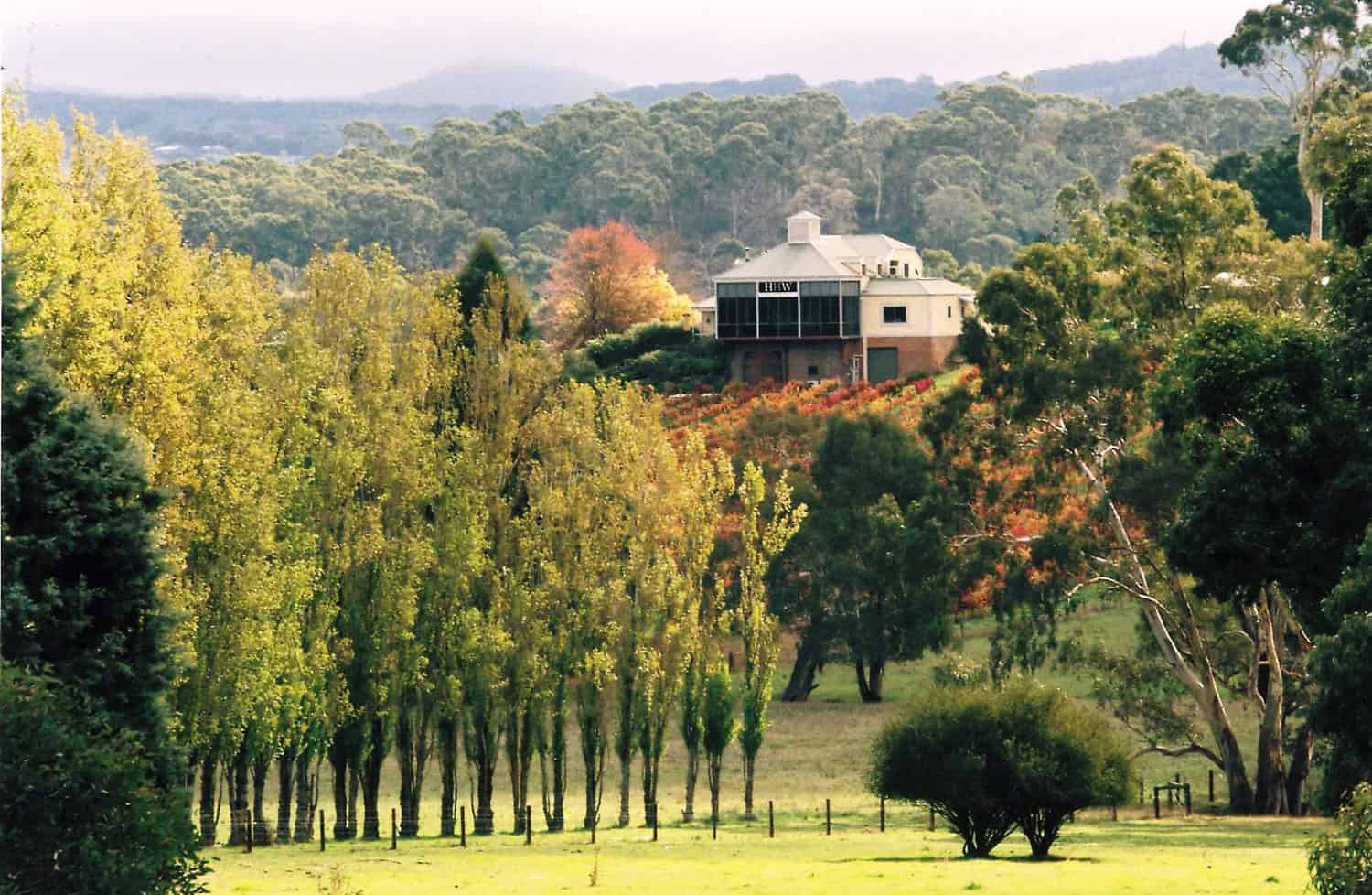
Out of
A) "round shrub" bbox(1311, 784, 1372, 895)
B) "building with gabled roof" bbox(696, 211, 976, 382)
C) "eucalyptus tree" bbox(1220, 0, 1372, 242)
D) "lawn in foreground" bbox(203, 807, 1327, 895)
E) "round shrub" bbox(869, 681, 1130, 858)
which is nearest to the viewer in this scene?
"round shrub" bbox(1311, 784, 1372, 895)

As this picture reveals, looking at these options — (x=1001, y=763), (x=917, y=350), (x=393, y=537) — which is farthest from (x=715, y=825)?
(x=917, y=350)

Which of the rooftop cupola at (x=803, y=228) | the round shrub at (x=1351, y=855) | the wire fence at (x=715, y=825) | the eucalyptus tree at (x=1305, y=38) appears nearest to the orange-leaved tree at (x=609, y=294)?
the rooftop cupola at (x=803, y=228)

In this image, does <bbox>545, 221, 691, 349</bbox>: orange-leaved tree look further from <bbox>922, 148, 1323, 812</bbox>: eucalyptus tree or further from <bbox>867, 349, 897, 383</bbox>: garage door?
<bbox>922, 148, 1323, 812</bbox>: eucalyptus tree

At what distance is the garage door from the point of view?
3484 inches

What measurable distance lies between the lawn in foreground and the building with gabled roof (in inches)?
1968

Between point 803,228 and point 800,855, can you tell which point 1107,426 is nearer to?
point 800,855

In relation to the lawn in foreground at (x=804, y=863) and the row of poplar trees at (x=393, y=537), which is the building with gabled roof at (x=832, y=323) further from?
the lawn in foreground at (x=804, y=863)

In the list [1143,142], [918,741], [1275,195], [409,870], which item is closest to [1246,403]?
[918,741]

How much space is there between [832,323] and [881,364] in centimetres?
286

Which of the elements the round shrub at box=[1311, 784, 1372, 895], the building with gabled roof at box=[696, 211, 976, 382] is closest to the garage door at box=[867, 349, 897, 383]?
the building with gabled roof at box=[696, 211, 976, 382]

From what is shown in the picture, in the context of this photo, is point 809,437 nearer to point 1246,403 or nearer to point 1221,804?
point 1221,804

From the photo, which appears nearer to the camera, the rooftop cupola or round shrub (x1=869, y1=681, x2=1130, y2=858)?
round shrub (x1=869, y1=681, x2=1130, y2=858)

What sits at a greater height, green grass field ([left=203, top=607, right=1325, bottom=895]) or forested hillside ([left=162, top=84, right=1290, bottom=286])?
forested hillside ([left=162, top=84, right=1290, bottom=286])

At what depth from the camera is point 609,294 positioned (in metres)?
97.9
